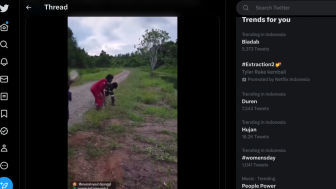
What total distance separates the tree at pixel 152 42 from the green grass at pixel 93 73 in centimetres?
25

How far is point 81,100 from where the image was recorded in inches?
83.9

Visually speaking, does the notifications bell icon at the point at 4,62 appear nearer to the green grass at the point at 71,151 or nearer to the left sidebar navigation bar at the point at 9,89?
the left sidebar navigation bar at the point at 9,89

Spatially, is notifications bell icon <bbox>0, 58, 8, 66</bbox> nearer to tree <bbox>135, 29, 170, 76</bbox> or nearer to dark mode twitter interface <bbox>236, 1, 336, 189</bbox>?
tree <bbox>135, 29, 170, 76</bbox>

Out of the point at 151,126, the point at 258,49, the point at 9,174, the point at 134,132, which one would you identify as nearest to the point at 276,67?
the point at 258,49

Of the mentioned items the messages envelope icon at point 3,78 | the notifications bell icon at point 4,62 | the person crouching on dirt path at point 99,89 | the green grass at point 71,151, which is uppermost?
the notifications bell icon at point 4,62

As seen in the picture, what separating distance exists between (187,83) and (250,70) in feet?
1.60

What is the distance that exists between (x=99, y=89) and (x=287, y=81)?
1.44 meters

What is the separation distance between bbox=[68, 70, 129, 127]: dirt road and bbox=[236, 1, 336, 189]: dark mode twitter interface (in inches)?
37.1

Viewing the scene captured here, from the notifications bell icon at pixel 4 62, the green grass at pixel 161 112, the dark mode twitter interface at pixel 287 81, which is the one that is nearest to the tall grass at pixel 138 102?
the green grass at pixel 161 112

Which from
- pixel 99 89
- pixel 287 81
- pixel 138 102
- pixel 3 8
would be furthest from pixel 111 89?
pixel 287 81

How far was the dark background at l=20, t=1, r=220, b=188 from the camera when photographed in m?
2.10

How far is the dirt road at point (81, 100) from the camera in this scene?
2125 millimetres

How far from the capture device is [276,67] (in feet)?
6.74

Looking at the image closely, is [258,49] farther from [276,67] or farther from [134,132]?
[134,132]
